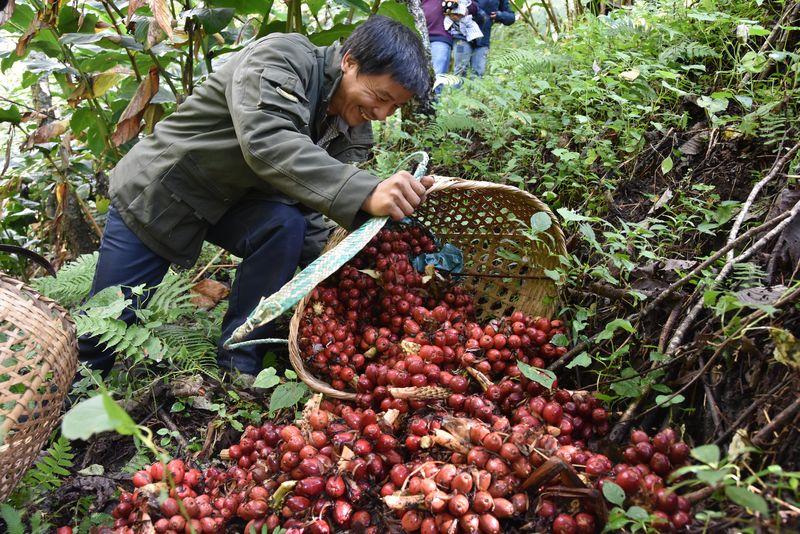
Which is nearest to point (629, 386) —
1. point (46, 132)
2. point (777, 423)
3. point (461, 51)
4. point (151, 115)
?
point (777, 423)

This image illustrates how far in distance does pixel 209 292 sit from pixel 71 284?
2.52 feet

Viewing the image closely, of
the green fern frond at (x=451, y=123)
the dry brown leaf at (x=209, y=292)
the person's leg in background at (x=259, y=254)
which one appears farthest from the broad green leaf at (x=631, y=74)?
the dry brown leaf at (x=209, y=292)

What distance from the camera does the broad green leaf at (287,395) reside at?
198cm

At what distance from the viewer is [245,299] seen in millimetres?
2668

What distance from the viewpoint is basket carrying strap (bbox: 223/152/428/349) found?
1596 millimetres

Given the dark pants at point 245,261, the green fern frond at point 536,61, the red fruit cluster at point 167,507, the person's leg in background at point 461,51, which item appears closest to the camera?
the red fruit cluster at point 167,507

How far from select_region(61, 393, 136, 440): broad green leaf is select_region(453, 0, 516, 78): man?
18.9 ft

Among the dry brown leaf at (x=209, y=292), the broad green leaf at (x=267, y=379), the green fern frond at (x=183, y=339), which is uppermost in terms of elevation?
the broad green leaf at (x=267, y=379)

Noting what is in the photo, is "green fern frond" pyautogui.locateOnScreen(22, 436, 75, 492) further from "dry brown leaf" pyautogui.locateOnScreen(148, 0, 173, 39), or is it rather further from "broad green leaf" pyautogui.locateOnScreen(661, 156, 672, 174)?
"broad green leaf" pyautogui.locateOnScreen(661, 156, 672, 174)

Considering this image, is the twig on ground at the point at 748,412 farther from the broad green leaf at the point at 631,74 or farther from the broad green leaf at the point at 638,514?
the broad green leaf at the point at 631,74

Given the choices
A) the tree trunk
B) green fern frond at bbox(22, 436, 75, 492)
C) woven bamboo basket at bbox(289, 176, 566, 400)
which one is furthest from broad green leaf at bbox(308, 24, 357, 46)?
green fern frond at bbox(22, 436, 75, 492)

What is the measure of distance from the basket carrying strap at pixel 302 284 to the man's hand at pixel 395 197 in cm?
5

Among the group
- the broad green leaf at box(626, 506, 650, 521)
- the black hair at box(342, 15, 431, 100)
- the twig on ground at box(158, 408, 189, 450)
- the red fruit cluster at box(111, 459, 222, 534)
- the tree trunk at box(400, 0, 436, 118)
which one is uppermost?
the black hair at box(342, 15, 431, 100)

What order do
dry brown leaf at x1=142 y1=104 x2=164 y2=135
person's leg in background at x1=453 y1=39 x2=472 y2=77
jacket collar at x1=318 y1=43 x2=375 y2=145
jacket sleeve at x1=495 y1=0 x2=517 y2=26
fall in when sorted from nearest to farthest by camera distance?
jacket collar at x1=318 y1=43 x2=375 y2=145 < dry brown leaf at x1=142 y1=104 x2=164 y2=135 < person's leg in background at x1=453 y1=39 x2=472 y2=77 < jacket sleeve at x1=495 y1=0 x2=517 y2=26
